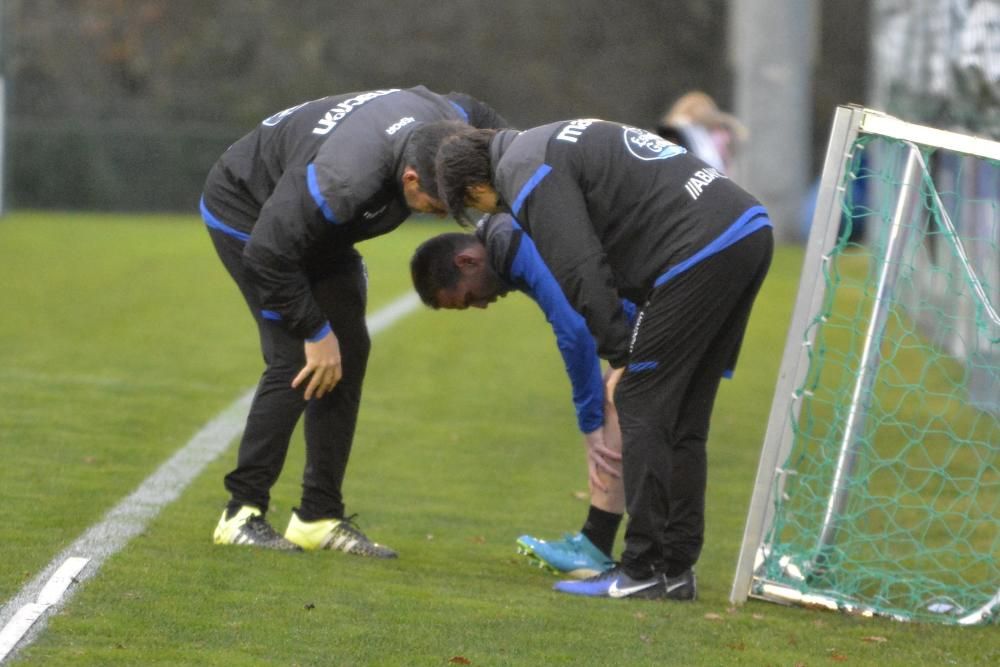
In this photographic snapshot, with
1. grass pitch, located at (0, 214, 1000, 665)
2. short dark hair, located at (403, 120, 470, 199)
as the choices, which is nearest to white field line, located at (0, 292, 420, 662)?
grass pitch, located at (0, 214, 1000, 665)

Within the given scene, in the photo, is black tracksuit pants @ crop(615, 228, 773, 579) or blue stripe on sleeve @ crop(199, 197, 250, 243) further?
blue stripe on sleeve @ crop(199, 197, 250, 243)

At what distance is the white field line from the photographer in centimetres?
503

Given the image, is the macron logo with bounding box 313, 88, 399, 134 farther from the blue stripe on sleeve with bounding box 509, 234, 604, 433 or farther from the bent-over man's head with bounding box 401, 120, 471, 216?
the blue stripe on sleeve with bounding box 509, 234, 604, 433

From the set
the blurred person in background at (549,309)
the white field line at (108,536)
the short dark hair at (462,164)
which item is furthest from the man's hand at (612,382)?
the white field line at (108,536)

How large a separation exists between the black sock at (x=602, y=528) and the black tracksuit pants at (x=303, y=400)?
962 millimetres

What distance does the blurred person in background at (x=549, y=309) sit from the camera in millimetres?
6062

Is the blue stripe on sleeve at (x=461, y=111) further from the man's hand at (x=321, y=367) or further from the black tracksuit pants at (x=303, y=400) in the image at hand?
the man's hand at (x=321, y=367)

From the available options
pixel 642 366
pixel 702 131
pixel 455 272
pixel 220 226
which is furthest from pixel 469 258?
pixel 702 131

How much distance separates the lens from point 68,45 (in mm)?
43375

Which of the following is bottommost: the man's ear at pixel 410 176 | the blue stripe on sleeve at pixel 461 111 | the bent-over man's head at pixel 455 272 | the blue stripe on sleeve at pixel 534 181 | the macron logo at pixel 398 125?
the bent-over man's head at pixel 455 272

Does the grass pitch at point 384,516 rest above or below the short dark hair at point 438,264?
below

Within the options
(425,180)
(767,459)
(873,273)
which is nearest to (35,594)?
(425,180)

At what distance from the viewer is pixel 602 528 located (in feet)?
21.7

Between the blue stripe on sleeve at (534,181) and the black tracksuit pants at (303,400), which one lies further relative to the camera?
the black tracksuit pants at (303,400)
